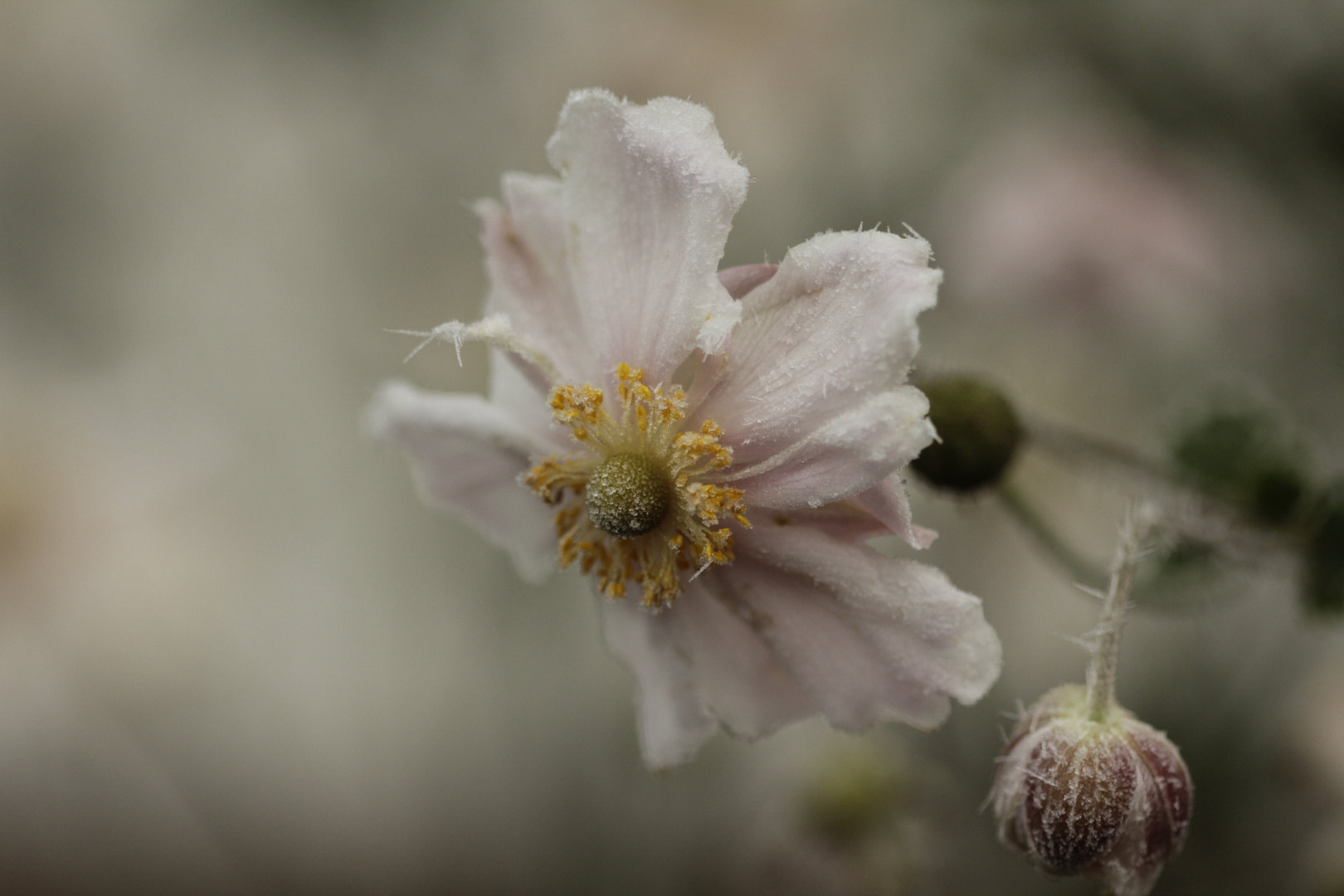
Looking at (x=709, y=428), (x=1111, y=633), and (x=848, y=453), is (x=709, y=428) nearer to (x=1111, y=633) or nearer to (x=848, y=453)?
(x=848, y=453)

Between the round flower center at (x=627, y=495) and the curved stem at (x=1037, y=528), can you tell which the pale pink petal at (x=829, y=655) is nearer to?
the round flower center at (x=627, y=495)

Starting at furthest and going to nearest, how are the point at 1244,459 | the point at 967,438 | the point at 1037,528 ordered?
the point at 1244,459 → the point at 1037,528 → the point at 967,438

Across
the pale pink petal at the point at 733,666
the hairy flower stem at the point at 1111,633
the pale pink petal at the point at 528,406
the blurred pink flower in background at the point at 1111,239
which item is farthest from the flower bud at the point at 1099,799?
the blurred pink flower in background at the point at 1111,239

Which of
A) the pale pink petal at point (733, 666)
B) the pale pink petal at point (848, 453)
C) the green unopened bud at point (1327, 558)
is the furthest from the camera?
the green unopened bud at point (1327, 558)

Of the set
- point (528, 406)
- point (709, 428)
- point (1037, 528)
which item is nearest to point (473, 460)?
point (528, 406)

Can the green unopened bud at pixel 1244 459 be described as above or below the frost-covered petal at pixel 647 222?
below

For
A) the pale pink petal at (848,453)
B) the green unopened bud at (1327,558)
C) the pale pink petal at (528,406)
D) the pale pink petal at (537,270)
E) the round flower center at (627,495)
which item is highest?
the pale pink petal at (537,270)

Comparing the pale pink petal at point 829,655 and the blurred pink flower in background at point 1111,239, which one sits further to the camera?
the blurred pink flower in background at point 1111,239
